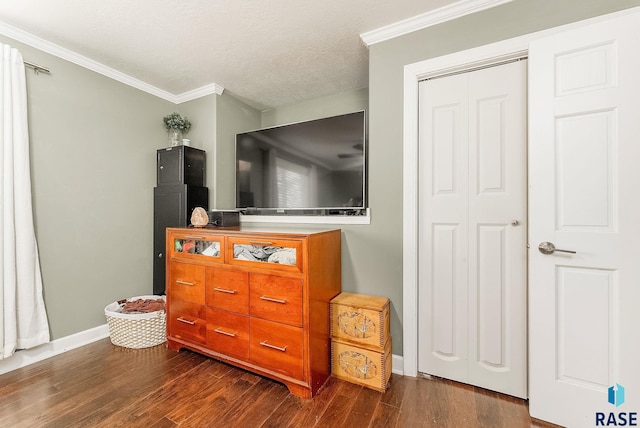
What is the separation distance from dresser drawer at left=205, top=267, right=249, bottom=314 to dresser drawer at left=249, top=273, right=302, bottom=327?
57mm

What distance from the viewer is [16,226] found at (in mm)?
1873

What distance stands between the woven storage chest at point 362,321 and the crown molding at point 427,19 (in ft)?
6.19

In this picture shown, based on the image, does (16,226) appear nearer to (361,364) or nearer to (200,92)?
(200,92)

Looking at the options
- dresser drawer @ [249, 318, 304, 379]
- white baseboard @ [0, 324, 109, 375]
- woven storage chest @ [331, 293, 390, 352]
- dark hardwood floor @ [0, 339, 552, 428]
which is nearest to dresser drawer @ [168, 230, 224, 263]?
dresser drawer @ [249, 318, 304, 379]

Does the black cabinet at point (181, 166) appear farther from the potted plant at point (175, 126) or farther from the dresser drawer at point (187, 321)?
the dresser drawer at point (187, 321)

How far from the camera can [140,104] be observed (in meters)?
2.67


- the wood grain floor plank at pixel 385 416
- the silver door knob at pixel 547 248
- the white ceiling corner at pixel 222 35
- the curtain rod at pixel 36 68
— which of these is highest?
the white ceiling corner at pixel 222 35

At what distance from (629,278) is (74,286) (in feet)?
12.0

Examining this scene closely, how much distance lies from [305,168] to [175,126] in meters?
1.55

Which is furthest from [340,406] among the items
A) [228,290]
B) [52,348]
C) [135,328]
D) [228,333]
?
[52,348]

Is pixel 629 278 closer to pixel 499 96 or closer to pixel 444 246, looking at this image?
pixel 444 246

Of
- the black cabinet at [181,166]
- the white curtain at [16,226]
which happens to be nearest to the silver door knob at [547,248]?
the black cabinet at [181,166]

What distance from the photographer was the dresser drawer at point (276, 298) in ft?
5.37

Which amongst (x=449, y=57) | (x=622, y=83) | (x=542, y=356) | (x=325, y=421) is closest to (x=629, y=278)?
(x=542, y=356)
